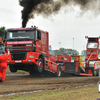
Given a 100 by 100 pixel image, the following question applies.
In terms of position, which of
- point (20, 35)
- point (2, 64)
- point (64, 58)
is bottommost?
point (2, 64)

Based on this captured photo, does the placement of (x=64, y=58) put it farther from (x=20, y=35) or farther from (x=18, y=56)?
(x=20, y=35)

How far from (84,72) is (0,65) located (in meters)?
9.65

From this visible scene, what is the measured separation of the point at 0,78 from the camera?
12625 millimetres

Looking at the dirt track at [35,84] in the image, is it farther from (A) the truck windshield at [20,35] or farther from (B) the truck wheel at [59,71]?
(B) the truck wheel at [59,71]

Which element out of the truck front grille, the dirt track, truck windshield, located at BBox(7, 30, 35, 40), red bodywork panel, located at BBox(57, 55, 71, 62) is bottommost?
the dirt track

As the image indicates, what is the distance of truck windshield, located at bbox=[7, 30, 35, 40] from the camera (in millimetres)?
16047

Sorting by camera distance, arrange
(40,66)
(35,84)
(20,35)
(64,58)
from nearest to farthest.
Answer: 1. (35,84)
2. (20,35)
3. (40,66)
4. (64,58)

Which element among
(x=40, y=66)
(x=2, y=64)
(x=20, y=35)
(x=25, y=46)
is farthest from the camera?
(x=40, y=66)

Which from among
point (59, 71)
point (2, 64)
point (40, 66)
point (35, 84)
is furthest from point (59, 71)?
point (35, 84)

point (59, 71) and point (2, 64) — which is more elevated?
point (2, 64)

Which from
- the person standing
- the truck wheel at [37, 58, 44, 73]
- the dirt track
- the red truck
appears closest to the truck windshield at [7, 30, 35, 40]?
the red truck

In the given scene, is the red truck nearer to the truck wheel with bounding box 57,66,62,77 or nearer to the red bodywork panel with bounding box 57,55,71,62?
the truck wheel with bounding box 57,66,62,77

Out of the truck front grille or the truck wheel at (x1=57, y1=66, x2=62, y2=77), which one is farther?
the truck wheel at (x1=57, y1=66, x2=62, y2=77)

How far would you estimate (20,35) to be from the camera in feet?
53.1
